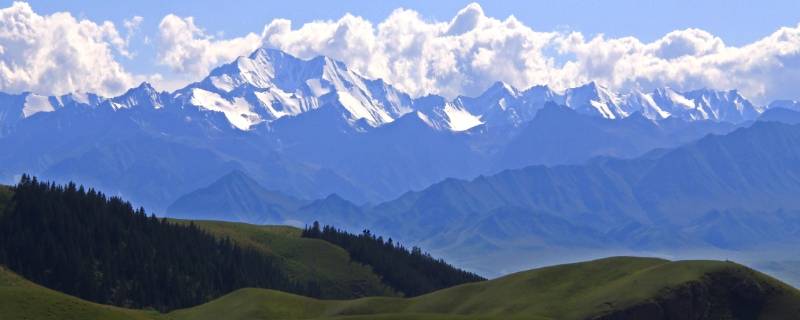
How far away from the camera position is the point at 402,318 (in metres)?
110

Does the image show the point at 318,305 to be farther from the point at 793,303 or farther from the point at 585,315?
the point at 793,303

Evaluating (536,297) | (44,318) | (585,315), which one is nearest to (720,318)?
(585,315)

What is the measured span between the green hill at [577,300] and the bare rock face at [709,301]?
0.10 meters

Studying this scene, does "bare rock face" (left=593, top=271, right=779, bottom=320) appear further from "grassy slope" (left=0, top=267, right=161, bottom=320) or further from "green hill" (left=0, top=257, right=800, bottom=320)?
"grassy slope" (left=0, top=267, right=161, bottom=320)

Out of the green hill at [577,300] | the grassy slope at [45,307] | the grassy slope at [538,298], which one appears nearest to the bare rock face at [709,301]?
the green hill at [577,300]

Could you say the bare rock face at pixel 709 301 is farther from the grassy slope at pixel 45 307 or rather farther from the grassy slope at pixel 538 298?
the grassy slope at pixel 45 307

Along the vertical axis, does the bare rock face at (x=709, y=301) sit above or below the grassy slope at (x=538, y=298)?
below

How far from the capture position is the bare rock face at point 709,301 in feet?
399

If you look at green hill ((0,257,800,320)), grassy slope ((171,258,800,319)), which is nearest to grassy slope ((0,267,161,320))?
green hill ((0,257,800,320))

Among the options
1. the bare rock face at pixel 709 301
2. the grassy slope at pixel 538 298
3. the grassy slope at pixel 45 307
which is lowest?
the grassy slope at pixel 45 307

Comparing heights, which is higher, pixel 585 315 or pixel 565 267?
pixel 565 267

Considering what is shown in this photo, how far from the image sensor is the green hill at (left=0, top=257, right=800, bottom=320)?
Answer: 370 ft

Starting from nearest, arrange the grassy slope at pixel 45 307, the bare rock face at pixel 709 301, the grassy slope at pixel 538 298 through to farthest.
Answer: the grassy slope at pixel 45 307
the bare rock face at pixel 709 301
the grassy slope at pixel 538 298

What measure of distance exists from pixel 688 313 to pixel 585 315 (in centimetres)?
1030
